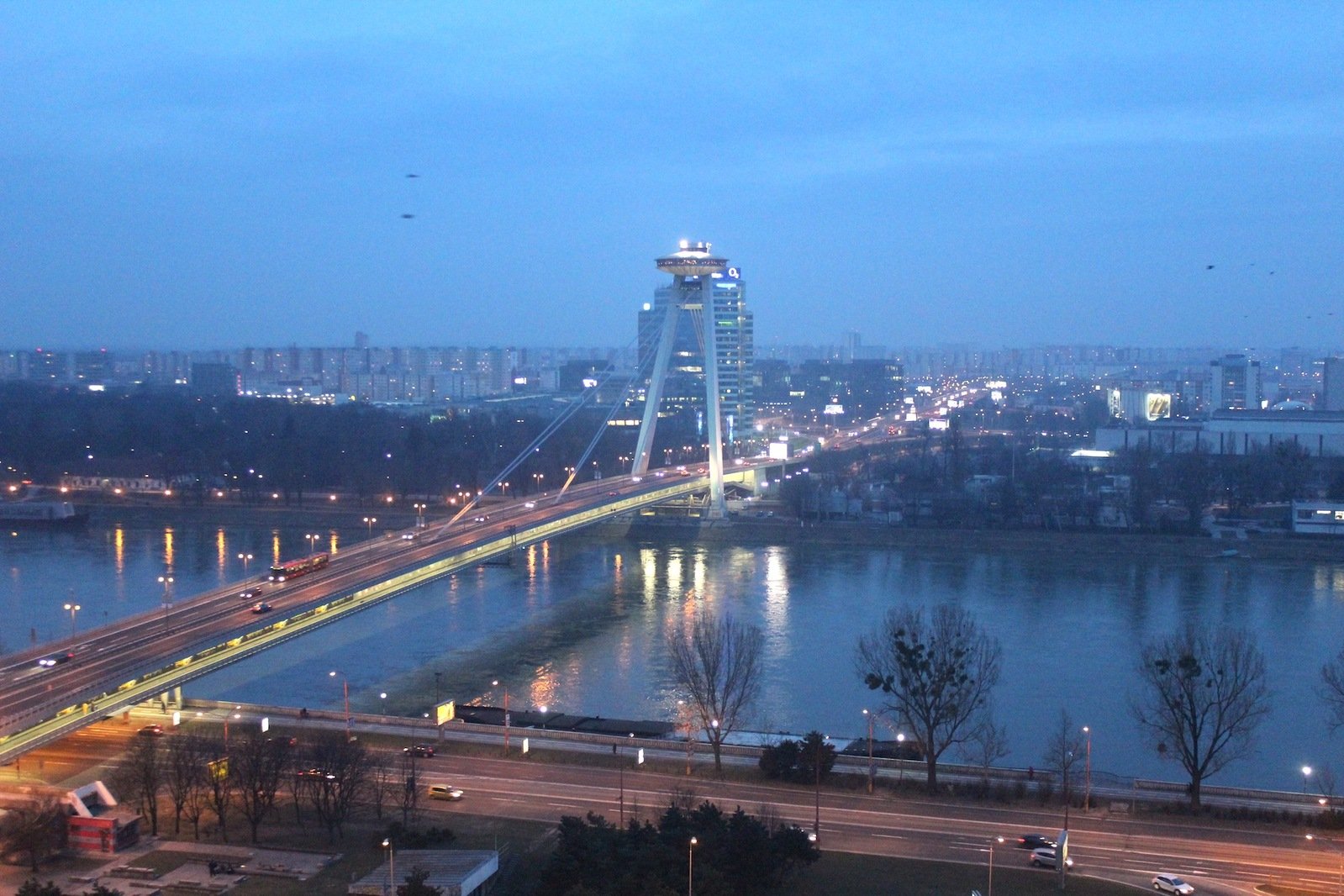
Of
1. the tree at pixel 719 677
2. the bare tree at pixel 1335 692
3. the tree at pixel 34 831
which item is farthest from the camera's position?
the bare tree at pixel 1335 692

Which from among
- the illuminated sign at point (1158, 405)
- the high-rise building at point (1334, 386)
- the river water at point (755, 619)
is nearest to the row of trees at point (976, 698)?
the river water at point (755, 619)

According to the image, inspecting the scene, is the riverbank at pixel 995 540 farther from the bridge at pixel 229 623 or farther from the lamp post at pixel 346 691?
the lamp post at pixel 346 691

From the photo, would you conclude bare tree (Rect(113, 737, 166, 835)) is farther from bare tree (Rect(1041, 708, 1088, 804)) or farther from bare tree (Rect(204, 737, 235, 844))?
bare tree (Rect(1041, 708, 1088, 804))

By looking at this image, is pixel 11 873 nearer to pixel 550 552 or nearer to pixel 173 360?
pixel 550 552

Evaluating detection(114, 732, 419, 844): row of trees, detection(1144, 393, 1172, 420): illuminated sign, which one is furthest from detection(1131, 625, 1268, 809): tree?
detection(1144, 393, 1172, 420): illuminated sign

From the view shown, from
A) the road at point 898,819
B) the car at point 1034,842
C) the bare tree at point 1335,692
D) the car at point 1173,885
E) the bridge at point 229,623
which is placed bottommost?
the road at point 898,819

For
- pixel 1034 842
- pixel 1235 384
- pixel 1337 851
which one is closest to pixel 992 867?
pixel 1034 842

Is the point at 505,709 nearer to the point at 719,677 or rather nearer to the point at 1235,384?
the point at 719,677
